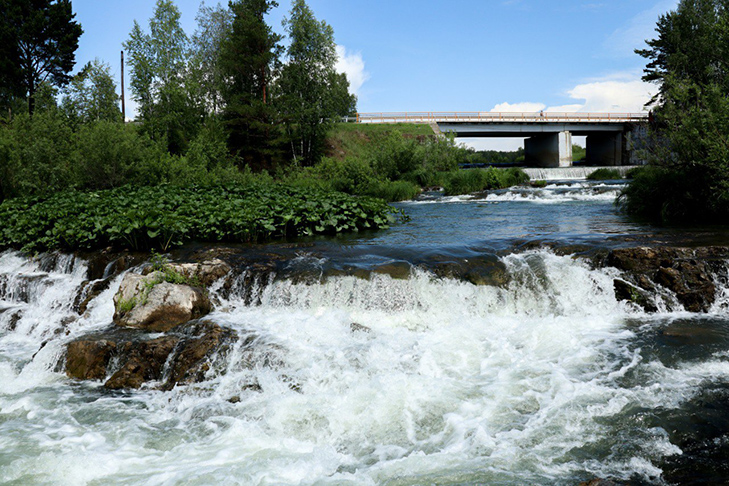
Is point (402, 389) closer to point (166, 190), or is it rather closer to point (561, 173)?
point (166, 190)

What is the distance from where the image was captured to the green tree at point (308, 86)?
38344mm

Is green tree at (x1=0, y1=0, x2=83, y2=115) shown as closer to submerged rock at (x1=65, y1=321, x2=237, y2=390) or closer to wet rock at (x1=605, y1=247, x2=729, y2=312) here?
submerged rock at (x1=65, y1=321, x2=237, y2=390)

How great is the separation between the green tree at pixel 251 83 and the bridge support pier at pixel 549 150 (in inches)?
1272

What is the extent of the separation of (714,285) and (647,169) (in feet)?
27.0

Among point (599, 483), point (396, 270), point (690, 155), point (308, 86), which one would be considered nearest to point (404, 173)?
point (308, 86)

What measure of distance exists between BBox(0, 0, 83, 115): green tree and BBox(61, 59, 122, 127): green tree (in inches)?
366

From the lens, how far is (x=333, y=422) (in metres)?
5.46

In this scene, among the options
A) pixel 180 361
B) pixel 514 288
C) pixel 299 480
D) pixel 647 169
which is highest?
pixel 647 169

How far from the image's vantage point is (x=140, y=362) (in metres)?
6.89

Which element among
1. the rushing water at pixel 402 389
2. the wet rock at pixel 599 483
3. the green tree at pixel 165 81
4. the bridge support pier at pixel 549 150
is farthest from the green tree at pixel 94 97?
the bridge support pier at pixel 549 150

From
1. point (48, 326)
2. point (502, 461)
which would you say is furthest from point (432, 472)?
point (48, 326)

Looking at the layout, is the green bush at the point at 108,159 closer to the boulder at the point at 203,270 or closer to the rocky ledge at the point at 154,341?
the boulder at the point at 203,270

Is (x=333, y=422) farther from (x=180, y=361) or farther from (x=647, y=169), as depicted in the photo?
(x=647, y=169)

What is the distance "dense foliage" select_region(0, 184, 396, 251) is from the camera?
1138 centimetres
